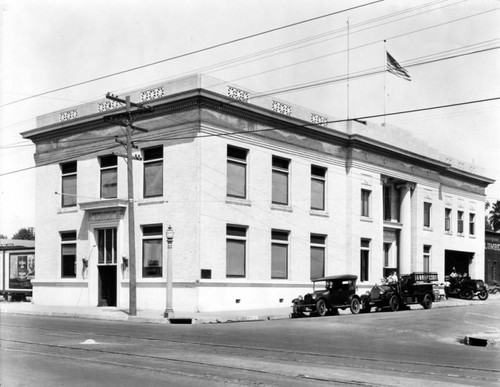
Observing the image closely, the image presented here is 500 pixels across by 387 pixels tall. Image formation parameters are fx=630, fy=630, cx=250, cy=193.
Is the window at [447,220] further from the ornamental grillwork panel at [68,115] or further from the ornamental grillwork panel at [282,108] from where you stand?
the ornamental grillwork panel at [68,115]

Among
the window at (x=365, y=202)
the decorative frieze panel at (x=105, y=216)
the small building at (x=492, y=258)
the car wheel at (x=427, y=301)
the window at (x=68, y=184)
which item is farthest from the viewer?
the small building at (x=492, y=258)

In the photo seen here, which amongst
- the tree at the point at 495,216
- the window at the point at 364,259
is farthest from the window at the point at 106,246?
the tree at the point at 495,216

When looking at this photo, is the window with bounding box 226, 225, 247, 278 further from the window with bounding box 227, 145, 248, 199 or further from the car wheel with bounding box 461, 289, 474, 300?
the car wheel with bounding box 461, 289, 474, 300

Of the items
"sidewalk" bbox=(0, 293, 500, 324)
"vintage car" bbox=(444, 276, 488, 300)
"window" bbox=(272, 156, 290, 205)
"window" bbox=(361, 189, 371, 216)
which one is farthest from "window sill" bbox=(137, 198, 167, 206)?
"vintage car" bbox=(444, 276, 488, 300)

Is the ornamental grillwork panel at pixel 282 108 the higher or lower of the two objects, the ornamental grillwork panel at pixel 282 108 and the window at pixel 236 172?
the higher

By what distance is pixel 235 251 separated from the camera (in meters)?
31.4

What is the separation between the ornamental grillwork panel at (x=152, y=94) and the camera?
31531 millimetres

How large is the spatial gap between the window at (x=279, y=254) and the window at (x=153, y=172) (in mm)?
6715

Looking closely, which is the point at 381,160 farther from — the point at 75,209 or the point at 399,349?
the point at 399,349

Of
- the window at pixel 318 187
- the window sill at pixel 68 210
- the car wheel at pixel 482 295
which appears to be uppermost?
the window at pixel 318 187

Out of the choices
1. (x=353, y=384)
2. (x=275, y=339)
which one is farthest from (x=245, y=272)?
(x=353, y=384)

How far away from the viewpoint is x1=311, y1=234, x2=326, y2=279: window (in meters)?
36.4

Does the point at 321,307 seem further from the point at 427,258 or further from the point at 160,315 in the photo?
the point at 427,258

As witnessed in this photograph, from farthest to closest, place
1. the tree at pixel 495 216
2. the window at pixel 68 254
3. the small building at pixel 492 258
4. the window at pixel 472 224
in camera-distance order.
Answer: the tree at pixel 495 216, the small building at pixel 492 258, the window at pixel 472 224, the window at pixel 68 254
